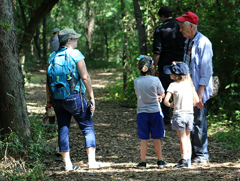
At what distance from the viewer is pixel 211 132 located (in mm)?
6184

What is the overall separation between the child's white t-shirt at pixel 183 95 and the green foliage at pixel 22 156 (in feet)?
6.71

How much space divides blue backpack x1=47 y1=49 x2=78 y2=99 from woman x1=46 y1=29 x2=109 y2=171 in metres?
0.06

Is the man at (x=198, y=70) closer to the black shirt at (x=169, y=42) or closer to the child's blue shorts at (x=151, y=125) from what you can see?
the child's blue shorts at (x=151, y=125)

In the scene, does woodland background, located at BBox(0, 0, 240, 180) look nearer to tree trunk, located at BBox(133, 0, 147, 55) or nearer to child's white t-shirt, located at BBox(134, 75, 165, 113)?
tree trunk, located at BBox(133, 0, 147, 55)

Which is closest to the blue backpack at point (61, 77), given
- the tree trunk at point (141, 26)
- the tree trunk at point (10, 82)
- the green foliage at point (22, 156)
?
the tree trunk at point (10, 82)

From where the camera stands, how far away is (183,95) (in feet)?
12.7

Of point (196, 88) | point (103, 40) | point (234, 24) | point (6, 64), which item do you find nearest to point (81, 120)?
point (6, 64)

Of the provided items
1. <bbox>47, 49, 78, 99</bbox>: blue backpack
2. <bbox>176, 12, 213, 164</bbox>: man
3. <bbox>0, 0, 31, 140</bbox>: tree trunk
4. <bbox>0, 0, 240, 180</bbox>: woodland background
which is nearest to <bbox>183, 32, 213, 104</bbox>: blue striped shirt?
<bbox>176, 12, 213, 164</bbox>: man

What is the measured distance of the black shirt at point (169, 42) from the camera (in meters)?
5.82

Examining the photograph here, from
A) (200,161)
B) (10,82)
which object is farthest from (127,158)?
(10,82)

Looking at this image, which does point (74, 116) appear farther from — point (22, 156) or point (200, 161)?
point (200, 161)

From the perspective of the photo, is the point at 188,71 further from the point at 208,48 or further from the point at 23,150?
the point at 23,150

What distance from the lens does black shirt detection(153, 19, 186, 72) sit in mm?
5820

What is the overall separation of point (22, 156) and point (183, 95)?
2.58 metres
